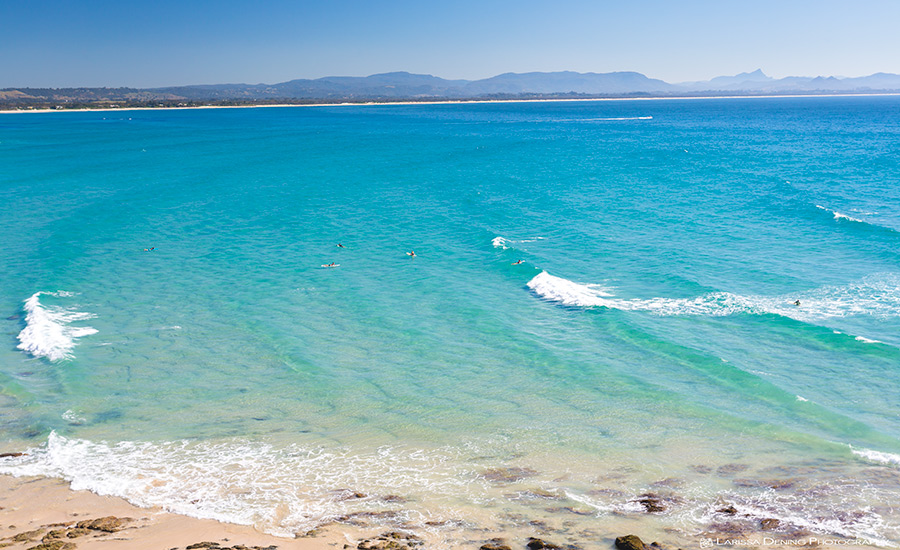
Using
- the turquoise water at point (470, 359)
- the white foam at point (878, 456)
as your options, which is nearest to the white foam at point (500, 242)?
the turquoise water at point (470, 359)

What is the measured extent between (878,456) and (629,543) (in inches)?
323

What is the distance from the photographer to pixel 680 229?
40.5 metres

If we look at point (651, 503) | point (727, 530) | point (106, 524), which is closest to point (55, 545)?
point (106, 524)

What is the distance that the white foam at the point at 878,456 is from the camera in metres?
15.6

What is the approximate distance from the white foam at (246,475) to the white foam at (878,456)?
32.2ft

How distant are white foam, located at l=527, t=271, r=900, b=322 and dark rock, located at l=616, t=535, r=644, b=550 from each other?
15.0 m

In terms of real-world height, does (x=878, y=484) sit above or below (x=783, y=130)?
below

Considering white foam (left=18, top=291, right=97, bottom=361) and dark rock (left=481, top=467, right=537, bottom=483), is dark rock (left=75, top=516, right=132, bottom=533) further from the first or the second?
white foam (left=18, top=291, right=97, bottom=361)

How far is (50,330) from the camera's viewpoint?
80.3 feet

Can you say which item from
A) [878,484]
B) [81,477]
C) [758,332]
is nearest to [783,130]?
[758,332]

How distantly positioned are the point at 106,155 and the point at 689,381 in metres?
86.8

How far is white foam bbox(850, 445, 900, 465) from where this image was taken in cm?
1560

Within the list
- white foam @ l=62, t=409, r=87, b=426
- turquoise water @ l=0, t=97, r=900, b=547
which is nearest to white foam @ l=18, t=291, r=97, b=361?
turquoise water @ l=0, t=97, r=900, b=547

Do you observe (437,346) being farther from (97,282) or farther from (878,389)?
(97,282)
